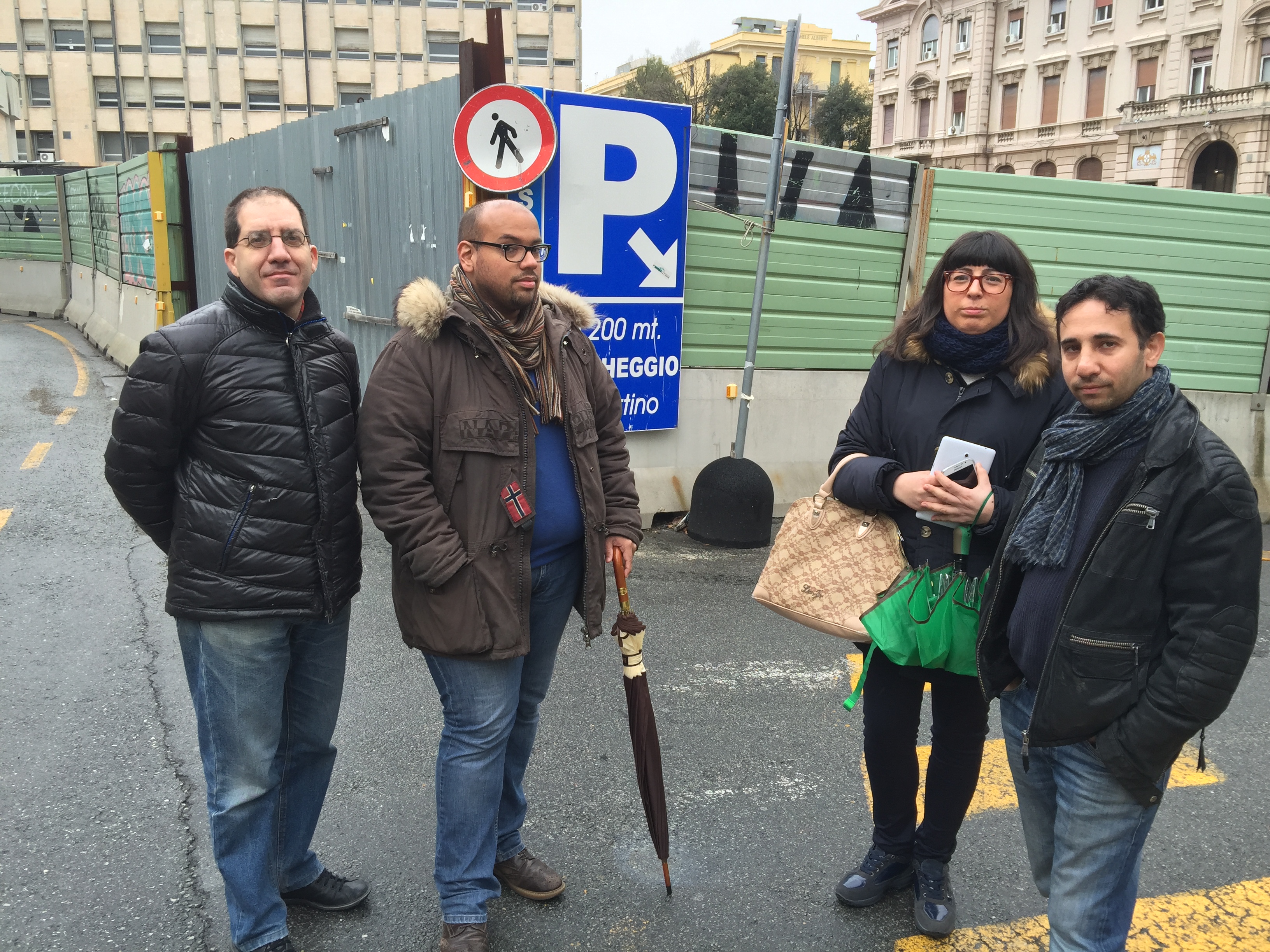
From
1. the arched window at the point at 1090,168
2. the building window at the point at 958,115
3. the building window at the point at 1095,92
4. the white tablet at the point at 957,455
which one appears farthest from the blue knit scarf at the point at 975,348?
the building window at the point at 958,115

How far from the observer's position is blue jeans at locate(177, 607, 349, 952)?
8.14 feet

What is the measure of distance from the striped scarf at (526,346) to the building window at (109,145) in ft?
252

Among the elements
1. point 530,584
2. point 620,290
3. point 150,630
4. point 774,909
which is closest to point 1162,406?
point 530,584

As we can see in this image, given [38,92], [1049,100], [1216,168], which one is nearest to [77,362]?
[1216,168]

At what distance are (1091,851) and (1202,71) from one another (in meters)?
54.9

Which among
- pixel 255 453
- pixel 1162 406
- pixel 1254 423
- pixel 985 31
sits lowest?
pixel 1254 423

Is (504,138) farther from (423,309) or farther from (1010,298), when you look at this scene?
(1010,298)

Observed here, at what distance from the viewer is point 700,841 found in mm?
3270

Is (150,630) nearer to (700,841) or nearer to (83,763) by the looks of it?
(83,763)

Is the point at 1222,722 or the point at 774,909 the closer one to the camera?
the point at 774,909

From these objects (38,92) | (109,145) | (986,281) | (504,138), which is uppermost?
(38,92)

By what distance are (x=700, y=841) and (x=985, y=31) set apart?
207ft

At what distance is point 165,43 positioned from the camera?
224ft

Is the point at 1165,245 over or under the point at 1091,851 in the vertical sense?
over
